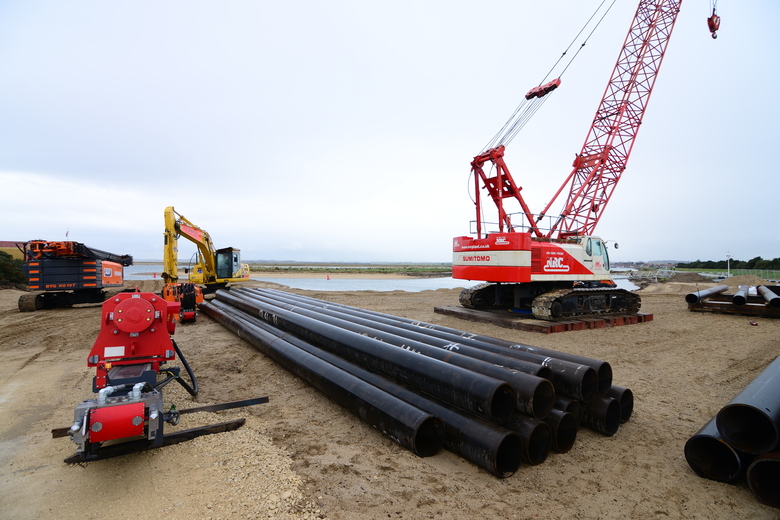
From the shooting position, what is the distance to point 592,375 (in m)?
4.09

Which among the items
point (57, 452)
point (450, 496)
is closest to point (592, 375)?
point (450, 496)

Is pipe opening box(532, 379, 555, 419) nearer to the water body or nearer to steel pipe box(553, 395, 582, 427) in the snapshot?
steel pipe box(553, 395, 582, 427)

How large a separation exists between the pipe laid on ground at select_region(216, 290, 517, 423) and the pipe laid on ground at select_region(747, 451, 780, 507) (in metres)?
1.91

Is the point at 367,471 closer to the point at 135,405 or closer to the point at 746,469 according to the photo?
the point at 135,405

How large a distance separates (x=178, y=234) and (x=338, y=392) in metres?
10.8

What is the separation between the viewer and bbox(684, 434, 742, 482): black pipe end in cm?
332

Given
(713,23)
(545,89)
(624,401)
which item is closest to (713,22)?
(713,23)

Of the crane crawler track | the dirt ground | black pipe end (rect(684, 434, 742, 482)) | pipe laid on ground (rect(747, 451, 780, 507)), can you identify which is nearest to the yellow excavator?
the dirt ground

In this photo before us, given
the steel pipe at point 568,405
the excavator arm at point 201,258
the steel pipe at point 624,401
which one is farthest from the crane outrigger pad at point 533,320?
the excavator arm at point 201,258

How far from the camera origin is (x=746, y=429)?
329 centimetres

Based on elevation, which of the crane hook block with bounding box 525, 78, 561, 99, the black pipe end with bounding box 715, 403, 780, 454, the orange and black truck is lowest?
the black pipe end with bounding box 715, 403, 780, 454

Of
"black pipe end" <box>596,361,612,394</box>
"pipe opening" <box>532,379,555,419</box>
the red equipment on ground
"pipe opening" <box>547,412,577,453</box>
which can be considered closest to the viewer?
the red equipment on ground

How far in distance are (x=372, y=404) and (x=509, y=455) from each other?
150 centimetres

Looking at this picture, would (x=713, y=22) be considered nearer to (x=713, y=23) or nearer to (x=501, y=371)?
(x=713, y=23)
